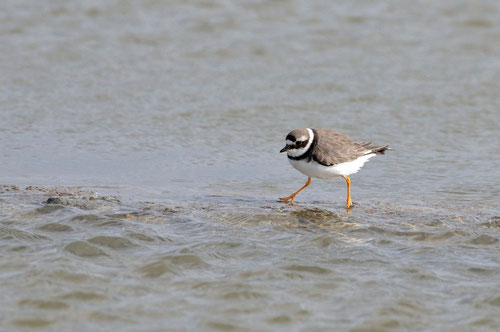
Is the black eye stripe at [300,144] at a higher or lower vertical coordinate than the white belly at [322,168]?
higher

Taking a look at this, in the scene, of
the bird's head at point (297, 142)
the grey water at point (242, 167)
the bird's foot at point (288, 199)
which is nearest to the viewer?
the grey water at point (242, 167)

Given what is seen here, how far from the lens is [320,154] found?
30.1ft

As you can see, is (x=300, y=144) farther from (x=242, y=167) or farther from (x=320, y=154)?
(x=242, y=167)

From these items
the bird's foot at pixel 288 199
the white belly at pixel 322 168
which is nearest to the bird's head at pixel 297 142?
the white belly at pixel 322 168

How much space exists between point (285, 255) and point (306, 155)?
2364 mm

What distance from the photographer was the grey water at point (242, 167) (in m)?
6.05

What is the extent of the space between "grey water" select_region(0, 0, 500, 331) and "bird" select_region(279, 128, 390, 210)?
0.43 m

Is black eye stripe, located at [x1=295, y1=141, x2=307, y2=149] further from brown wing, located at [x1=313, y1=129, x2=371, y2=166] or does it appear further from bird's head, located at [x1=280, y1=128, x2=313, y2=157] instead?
brown wing, located at [x1=313, y1=129, x2=371, y2=166]

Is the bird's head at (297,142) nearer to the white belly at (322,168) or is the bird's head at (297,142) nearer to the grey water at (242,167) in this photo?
the white belly at (322,168)

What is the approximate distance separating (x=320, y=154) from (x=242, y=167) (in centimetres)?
211

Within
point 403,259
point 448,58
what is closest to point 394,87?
point 448,58

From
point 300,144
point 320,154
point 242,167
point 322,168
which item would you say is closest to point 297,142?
point 300,144

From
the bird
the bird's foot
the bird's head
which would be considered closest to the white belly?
the bird

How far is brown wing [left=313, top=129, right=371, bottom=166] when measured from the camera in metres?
9.17
